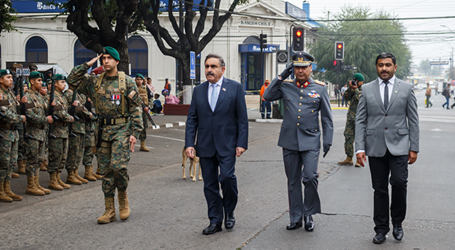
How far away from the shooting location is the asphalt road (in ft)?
16.7

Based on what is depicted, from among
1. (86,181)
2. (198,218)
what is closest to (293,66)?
(198,218)

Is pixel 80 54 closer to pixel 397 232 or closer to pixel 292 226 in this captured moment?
pixel 292 226

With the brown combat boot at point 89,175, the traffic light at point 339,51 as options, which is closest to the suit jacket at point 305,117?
the brown combat boot at point 89,175

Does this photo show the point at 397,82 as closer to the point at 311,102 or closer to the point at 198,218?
the point at 311,102

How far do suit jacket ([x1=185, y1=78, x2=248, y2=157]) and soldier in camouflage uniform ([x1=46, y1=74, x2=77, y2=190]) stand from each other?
10.8 ft

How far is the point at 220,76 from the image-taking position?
5.51 metres

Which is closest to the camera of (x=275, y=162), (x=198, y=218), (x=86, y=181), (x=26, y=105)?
(x=198, y=218)

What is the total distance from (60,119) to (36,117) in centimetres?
43

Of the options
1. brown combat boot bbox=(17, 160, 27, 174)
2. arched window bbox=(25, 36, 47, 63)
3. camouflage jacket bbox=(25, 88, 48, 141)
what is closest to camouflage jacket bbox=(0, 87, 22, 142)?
camouflage jacket bbox=(25, 88, 48, 141)

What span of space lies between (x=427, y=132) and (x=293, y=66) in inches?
537

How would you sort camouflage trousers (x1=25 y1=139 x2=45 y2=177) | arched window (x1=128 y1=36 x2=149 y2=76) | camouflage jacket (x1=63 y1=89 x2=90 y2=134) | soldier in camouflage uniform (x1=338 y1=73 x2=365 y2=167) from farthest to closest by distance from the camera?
Result: 1. arched window (x1=128 y1=36 x2=149 y2=76)
2. soldier in camouflage uniform (x1=338 y1=73 x2=365 y2=167)
3. camouflage jacket (x1=63 y1=89 x2=90 y2=134)
4. camouflage trousers (x1=25 y1=139 x2=45 y2=177)

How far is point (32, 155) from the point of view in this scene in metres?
7.62

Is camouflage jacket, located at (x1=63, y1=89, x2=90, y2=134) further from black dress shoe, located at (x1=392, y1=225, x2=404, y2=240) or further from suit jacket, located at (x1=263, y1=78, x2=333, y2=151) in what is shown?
black dress shoe, located at (x1=392, y1=225, x2=404, y2=240)

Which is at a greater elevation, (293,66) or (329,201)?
(293,66)
